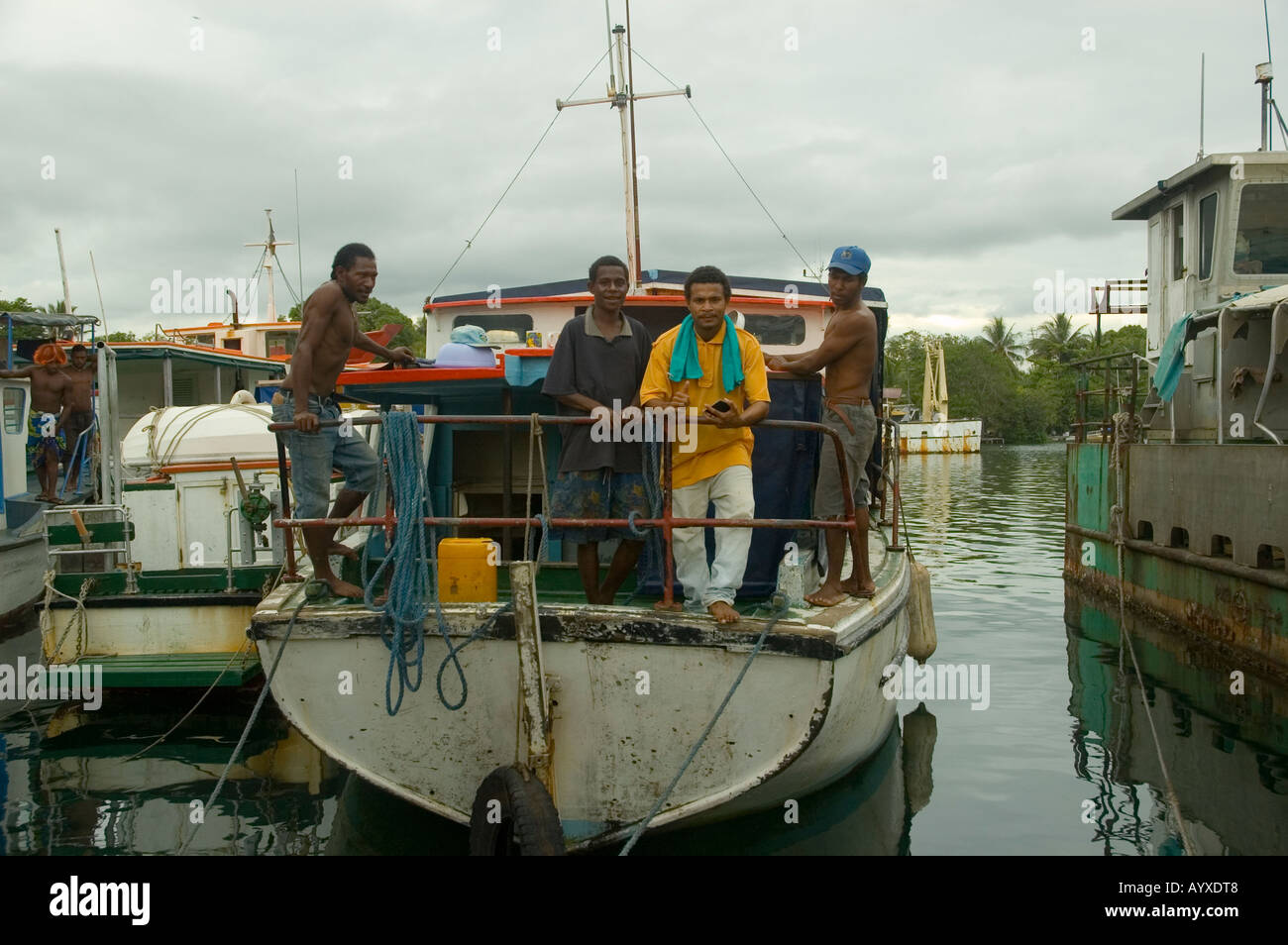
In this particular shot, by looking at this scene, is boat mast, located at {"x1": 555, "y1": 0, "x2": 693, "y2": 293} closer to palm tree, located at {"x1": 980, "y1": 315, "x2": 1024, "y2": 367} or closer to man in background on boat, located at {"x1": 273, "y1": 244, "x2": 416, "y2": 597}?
man in background on boat, located at {"x1": 273, "y1": 244, "x2": 416, "y2": 597}

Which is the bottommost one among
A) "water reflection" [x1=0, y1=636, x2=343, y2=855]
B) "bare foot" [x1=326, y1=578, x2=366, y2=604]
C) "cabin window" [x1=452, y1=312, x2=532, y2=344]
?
"water reflection" [x1=0, y1=636, x2=343, y2=855]

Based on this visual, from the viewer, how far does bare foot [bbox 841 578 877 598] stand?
5.48m

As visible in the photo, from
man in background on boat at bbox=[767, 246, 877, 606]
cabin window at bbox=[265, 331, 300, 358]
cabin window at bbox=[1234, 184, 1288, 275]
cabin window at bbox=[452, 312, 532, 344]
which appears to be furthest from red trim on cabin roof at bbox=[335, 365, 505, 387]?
cabin window at bbox=[265, 331, 300, 358]

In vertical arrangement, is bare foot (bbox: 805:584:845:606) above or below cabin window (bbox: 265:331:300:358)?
below

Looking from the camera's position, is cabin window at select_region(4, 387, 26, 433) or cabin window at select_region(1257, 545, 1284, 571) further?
cabin window at select_region(4, 387, 26, 433)

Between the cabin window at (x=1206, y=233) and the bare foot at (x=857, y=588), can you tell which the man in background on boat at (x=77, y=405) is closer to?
the bare foot at (x=857, y=588)

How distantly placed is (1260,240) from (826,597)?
10.8 metres

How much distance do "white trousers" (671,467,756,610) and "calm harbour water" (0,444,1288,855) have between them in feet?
4.64

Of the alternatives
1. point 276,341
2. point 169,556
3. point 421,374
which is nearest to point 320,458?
point 421,374

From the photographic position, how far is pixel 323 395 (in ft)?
18.6

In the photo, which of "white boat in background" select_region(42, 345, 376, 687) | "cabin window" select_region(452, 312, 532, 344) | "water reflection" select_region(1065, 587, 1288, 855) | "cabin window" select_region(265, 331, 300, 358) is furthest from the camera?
"cabin window" select_region(265, 331, 300, 358)

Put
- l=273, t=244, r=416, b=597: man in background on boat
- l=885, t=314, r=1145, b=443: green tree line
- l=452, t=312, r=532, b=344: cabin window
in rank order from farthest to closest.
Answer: l=885, t=314, r=1145, b=443: green tree line → l=452, t=312, r=532, b=344: cabin window → l=273, t=244, r=416, b=597: man in background on boat

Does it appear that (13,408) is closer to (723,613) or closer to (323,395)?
(323,395)
